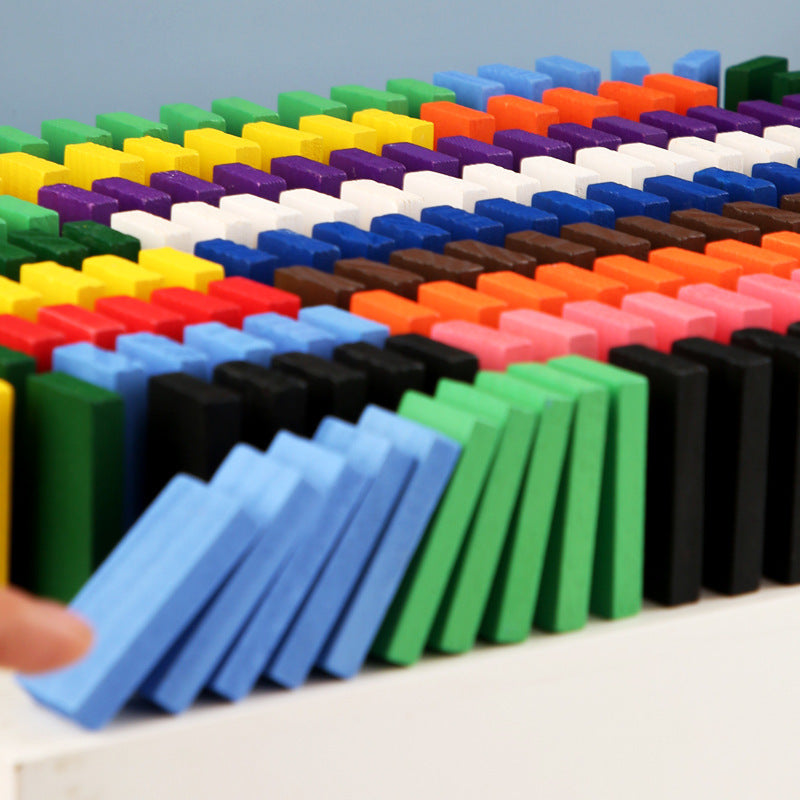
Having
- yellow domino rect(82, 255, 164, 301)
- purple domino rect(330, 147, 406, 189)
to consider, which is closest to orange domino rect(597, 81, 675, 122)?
purple domino rect(330, 147, 406, 189)

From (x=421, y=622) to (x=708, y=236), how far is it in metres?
1.21

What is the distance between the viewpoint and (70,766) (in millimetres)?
1678

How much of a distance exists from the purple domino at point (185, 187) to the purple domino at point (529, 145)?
70 centimetres

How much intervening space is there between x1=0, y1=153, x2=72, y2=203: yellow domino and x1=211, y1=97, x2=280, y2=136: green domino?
0.60 metres

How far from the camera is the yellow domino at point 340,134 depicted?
A: 3.49 metres

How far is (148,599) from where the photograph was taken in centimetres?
171

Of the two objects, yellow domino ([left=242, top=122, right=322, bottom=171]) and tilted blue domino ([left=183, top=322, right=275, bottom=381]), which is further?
yellow domino ([left=242, top=122, right=322, bottom=171])

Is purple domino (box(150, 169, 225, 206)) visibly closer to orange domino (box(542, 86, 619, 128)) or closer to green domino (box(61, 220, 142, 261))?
green domino (box(61, 220, 142, 261))

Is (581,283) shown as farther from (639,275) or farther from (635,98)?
(635,98)

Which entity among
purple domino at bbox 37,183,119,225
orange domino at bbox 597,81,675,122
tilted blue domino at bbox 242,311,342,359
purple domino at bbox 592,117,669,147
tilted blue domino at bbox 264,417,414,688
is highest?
orange domino at bbox 597,81,675,122

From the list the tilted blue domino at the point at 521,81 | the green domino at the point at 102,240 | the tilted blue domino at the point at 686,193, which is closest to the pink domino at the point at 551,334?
the green domino at the point at 102,240

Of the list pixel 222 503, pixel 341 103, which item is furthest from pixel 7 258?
pixel 341 103

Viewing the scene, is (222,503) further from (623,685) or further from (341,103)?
(341,103)

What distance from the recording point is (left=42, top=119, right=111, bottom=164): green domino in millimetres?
3457
